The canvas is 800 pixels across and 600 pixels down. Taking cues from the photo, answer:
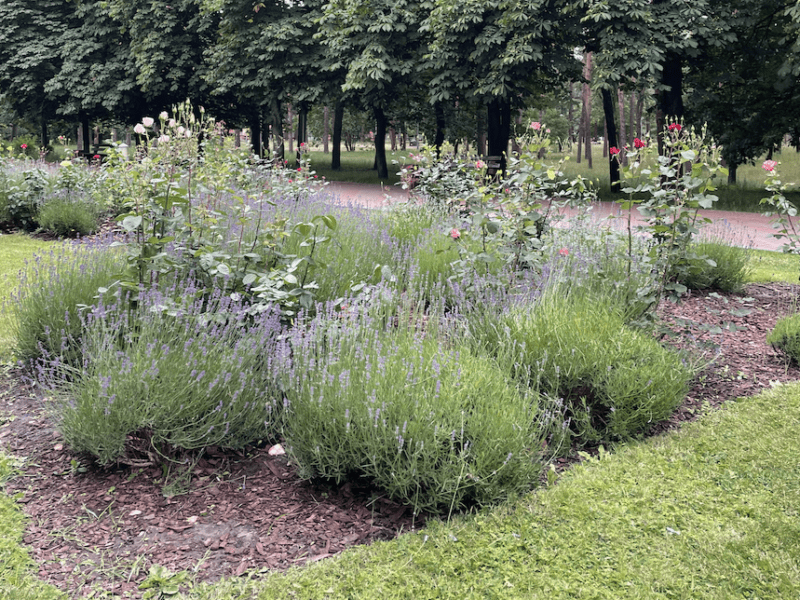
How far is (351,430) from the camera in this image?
2869mm

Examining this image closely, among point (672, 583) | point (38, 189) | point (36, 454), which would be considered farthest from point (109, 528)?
point (38, 189)

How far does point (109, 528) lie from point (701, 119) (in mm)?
20660

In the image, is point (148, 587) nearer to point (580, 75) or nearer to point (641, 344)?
point (641, 344)

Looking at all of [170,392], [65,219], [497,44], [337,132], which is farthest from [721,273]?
[337,132]

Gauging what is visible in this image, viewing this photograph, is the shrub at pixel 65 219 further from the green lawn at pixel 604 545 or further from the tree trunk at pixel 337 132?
the tree trunk at pixel 337 132

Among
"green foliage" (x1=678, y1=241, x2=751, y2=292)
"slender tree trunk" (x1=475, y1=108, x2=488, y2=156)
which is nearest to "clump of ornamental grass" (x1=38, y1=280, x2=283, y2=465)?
"green foliage" (x1=678, y1=241, x2=751, y2=292)

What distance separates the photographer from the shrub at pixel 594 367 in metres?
3.58

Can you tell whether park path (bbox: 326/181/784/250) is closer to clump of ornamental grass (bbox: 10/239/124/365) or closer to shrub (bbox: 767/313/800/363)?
shrub (bbox: 767/313/800/363)

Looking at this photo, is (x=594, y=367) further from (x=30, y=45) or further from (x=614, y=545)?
(x=30, y=45)

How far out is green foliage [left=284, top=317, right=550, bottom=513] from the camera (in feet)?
9.12

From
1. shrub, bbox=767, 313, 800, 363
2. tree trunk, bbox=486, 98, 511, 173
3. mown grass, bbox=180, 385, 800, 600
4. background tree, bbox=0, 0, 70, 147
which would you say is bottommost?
mown grass, bbox=180, 385, 800, 600

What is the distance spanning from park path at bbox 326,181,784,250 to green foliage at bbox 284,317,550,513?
2816mm

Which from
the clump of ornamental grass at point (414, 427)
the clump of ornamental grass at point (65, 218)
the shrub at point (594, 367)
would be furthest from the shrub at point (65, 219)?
the shrub at point (594, 367)

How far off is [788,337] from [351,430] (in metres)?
3.59
